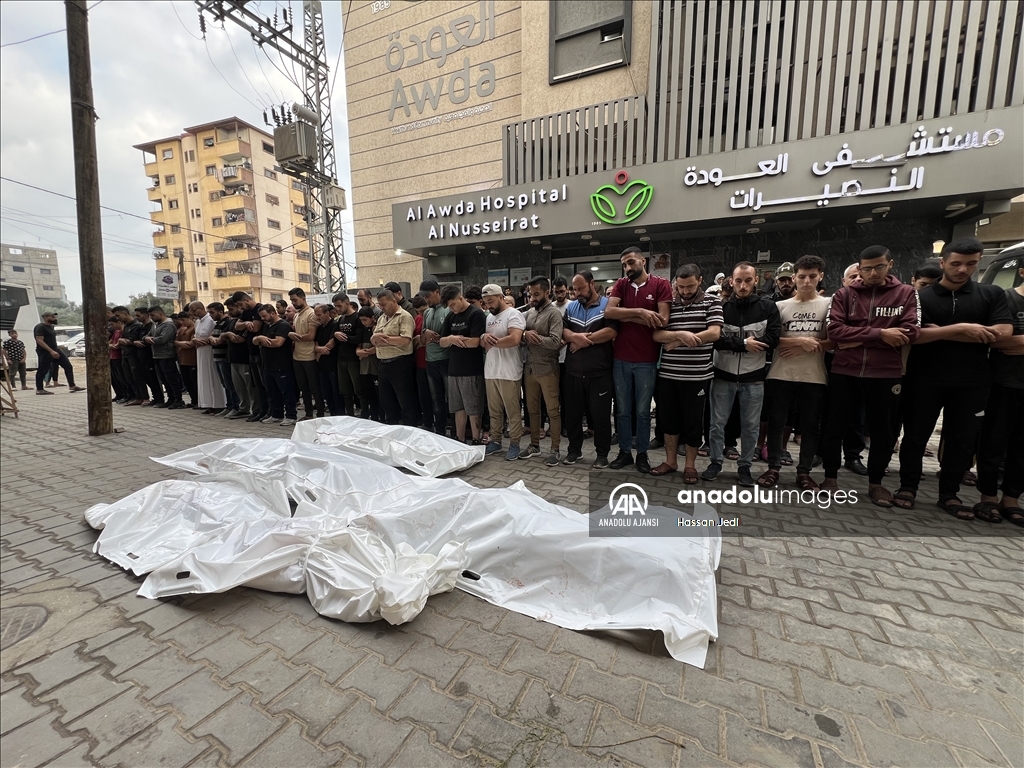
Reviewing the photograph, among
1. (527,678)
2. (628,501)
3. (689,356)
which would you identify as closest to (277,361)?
(628,501)

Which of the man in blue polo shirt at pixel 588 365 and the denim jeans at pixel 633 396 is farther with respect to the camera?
the man in blue polo shirt at pixel 588 365

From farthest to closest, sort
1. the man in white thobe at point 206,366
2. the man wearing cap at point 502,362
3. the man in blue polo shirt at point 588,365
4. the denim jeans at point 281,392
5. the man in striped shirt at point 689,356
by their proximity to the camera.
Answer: the man in white thobe at point 206,366 → the denim jeans at point 281,392 → the man wearing cap at point 502,362 → the man in blue polo shirt at point 588,365 → the man in striped shirt at point 689,356

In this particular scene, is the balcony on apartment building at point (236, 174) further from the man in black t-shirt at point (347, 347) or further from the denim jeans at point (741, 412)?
the denim jeans at point (741, 412)

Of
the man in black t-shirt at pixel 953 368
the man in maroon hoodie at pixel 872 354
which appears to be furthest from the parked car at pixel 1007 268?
the man in maroon hoodie at pixel 872 354

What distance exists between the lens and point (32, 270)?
9578mm

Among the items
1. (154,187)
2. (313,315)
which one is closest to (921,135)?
(313,315)

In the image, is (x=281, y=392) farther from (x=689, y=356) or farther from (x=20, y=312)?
(x=20, y=312)

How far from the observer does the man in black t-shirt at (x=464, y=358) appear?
4.67 meters

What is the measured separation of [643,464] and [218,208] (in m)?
47.5

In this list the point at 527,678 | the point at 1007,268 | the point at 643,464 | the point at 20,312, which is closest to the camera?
the point at 527,678

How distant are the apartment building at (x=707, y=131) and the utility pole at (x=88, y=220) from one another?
601 cm

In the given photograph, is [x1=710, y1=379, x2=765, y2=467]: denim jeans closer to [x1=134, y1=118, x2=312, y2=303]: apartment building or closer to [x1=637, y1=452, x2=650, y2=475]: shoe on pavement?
[x1=637, y1=452, x2=650, y2=475]: shoe on pavement

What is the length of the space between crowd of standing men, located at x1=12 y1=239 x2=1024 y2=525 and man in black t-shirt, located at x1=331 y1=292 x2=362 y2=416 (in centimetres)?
2

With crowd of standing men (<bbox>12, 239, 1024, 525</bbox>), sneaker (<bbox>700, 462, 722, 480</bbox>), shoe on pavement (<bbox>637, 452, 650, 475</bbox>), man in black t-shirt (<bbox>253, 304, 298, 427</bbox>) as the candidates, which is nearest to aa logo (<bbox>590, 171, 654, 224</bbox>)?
crowd of standing men (<bbox>12, 239, 1024, 525</bbox>)
